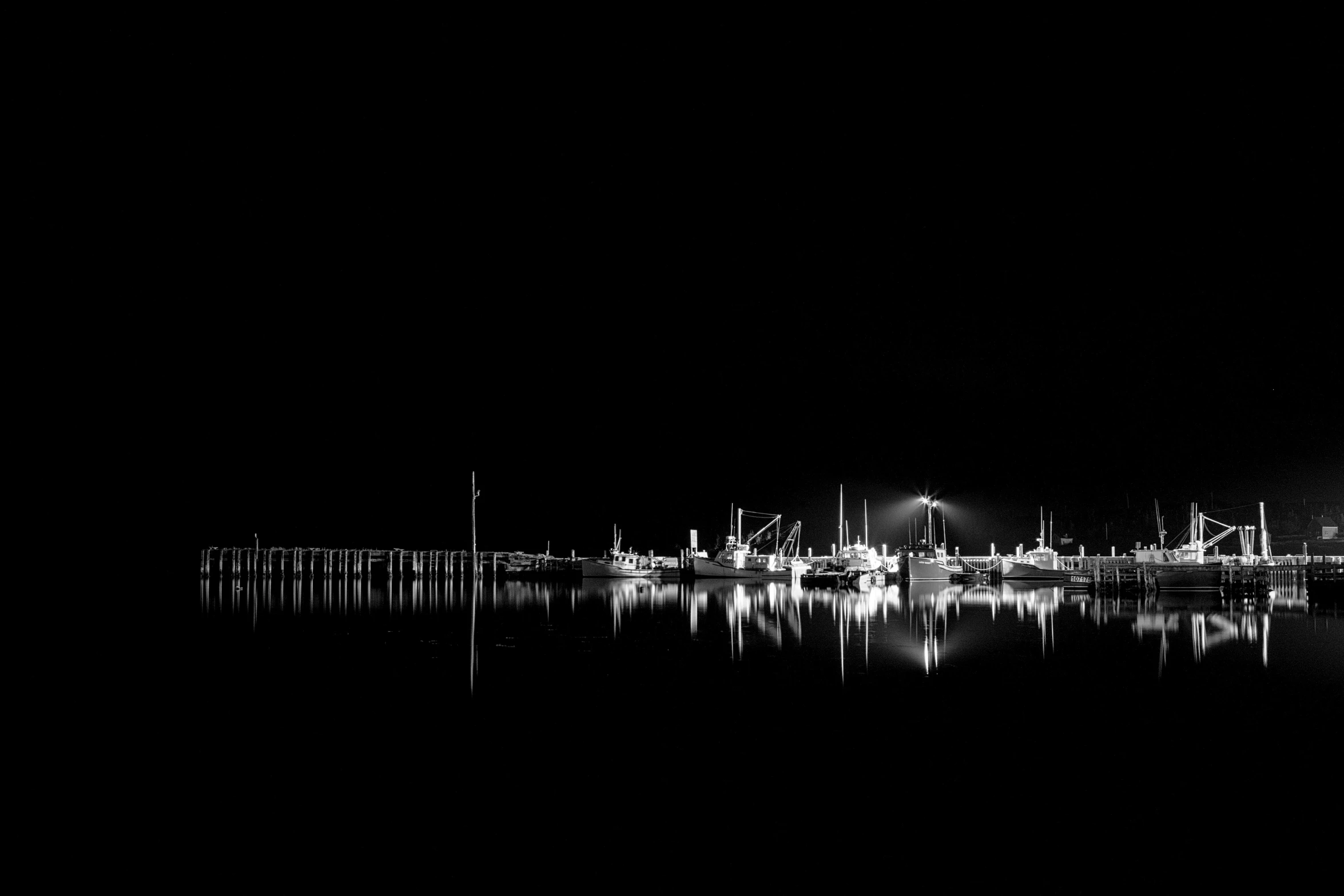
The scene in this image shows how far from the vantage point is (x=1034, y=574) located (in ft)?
299

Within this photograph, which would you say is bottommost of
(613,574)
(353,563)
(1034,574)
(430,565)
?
(613,574)

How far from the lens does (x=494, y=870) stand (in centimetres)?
779

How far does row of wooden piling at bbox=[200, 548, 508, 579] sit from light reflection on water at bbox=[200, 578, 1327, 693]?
42980 millimetres

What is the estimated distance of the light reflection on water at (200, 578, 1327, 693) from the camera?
2341 centimetres

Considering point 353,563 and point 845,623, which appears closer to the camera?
point 845,623

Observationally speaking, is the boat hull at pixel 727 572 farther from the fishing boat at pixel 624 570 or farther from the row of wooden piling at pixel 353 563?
the row of wooden piling at pixel 353 563

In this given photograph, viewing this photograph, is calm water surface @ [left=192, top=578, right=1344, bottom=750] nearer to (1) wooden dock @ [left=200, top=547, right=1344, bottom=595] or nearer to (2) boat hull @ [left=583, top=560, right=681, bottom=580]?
(1) wooden dock @ [left=200, top=547, right=1344, bottom=595]

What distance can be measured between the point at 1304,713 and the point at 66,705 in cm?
1892

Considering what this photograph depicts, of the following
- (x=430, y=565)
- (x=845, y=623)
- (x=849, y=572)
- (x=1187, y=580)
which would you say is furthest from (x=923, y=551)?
(x=845, y=623)

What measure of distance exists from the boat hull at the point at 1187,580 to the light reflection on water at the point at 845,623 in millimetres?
4208

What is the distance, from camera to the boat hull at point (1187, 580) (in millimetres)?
60688

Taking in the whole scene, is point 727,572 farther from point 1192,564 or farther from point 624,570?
point 1192,564

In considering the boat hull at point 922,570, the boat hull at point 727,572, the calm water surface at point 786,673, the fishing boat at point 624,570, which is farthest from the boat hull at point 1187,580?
the fishing boat at point 624,570

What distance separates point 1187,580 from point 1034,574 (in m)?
30.3
